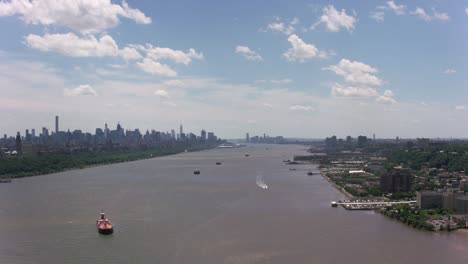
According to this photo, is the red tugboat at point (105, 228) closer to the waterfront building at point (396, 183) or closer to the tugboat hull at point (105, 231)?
the tugboat hull at point (105, 231)

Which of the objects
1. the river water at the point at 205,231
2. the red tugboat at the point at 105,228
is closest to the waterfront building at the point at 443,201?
the river water at the point at 205,231

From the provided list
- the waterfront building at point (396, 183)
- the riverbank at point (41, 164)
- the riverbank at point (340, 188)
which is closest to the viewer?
the riverbank at point (340, 188)

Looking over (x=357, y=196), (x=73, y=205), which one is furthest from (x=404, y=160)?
(x=73, y=205)

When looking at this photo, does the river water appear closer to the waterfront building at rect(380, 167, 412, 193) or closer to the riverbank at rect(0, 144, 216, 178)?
the waterfront building at rect(380, 167, 412, 193)

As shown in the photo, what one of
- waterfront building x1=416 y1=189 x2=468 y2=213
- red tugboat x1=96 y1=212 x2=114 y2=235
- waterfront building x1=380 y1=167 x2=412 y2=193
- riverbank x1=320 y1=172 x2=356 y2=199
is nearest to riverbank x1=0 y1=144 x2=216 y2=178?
riverbank x1=320 y1=172 x2=356 y2=199

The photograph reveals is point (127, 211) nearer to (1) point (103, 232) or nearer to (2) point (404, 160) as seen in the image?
(1) point (103, 232)

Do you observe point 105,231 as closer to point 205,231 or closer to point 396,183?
point 205,231

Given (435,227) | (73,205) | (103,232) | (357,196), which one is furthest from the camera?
(357,196)

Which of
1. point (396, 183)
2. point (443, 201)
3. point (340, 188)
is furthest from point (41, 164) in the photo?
point (443, 201)
